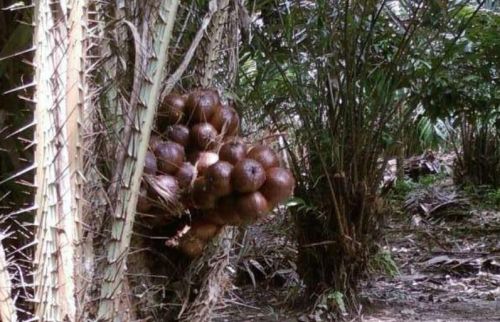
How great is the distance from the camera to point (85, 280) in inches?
40.9

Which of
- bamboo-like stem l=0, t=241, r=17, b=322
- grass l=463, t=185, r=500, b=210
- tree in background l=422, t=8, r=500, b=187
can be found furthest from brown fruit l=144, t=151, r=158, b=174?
grass l=463, t=185, r=500, b=210

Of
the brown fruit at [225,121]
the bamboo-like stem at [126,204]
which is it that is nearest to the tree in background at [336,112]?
the brown fruit at [225,121]

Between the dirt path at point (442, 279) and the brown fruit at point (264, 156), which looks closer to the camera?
the brown fruit at point (264, 156)

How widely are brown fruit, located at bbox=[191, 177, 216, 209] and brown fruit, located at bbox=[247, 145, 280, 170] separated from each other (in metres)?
0.12

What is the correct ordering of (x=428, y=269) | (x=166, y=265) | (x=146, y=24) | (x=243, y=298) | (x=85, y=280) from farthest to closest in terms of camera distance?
(x=428, y=269)
(x=243, y=298)
(x=166, y=265)
(x=146, y=24)
(x=85, y=280)

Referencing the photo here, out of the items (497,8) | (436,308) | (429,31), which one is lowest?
(436,308)

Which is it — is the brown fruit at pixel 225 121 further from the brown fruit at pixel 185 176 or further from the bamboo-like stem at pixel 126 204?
the bamboo-like stem at pixel 126 204

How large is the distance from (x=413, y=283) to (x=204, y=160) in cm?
254

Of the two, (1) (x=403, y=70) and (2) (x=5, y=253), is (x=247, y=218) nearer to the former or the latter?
(2) (x=5, y=253)

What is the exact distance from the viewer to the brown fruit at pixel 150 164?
1267mm

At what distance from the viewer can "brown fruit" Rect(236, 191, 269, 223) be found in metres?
1.27

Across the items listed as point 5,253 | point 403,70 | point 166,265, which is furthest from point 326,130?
point 5,253

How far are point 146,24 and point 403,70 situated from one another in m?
1.94

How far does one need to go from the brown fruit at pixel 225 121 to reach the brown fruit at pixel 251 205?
18 centimetres
